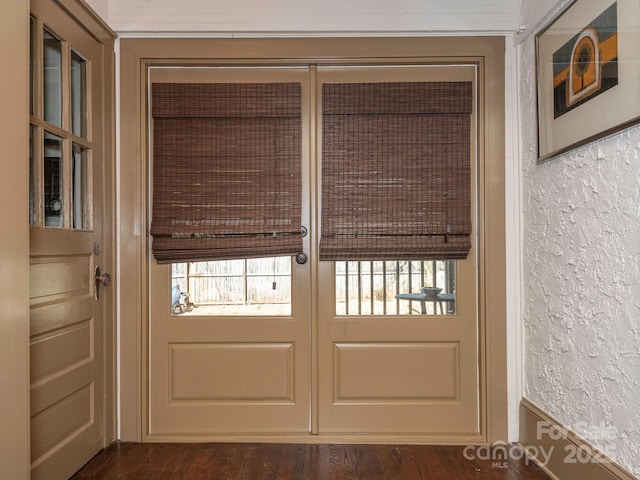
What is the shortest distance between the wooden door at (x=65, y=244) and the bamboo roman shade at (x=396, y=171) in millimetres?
1116

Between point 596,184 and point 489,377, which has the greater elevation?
point 596,184

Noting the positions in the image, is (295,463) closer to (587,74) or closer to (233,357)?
(233,357)

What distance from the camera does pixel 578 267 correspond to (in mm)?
A: 1931

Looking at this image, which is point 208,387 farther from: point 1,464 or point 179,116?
point 179,116

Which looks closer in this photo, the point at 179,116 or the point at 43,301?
the point at 43,301

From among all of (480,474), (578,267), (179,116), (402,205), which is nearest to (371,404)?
(480,474)

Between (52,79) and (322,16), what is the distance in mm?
1286

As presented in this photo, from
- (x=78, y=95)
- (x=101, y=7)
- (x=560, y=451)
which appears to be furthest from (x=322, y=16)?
(x=560, y=451)

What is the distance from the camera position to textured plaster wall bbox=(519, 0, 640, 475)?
161cm

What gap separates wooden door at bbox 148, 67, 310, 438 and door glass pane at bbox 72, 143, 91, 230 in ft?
1.44

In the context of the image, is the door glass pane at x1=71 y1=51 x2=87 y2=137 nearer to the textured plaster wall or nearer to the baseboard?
the textured plaster wall

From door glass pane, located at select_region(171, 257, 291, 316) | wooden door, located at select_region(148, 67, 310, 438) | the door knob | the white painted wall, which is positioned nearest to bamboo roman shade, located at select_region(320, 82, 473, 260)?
wooden door, located at select_region(148, 67, 310, 438)

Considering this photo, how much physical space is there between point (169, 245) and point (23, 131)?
99cm

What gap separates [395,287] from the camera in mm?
2539
